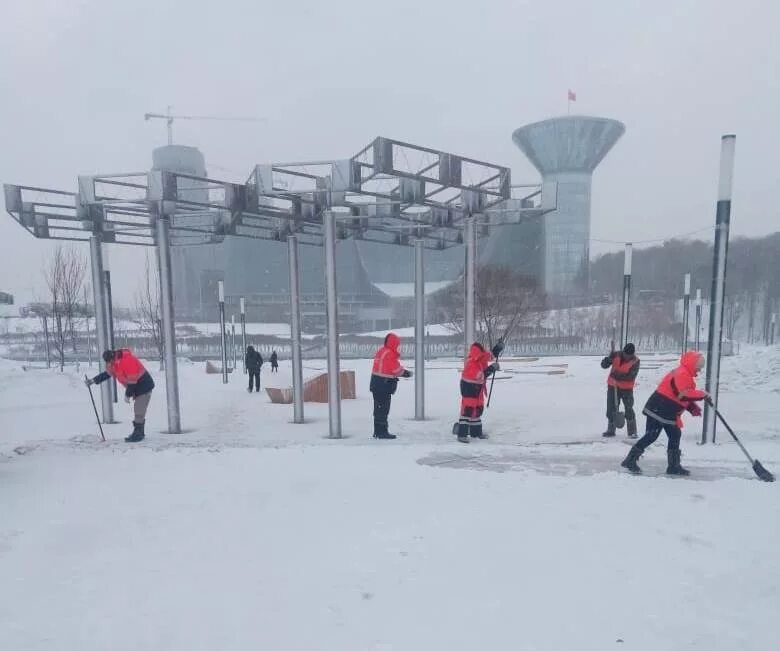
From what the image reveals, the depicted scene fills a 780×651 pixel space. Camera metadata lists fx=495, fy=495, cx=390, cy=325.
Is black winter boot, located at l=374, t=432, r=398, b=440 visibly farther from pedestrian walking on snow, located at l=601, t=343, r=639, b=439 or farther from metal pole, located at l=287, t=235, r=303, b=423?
pedestrian walking on snow, located at l=601, t=343, r=639, b=439

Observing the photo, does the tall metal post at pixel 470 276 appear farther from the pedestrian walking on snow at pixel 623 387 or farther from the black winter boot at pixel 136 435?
the black winter boot at pixel 136 435

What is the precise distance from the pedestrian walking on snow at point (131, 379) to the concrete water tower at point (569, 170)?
77151 millimetres

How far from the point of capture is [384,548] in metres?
3.76

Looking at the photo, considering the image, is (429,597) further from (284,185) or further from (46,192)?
(46,192)

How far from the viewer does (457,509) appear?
443 centimetres

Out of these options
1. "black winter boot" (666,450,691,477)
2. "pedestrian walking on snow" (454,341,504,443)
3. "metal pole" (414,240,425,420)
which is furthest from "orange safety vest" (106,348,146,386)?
"black winter boot" (666,450,691,477)

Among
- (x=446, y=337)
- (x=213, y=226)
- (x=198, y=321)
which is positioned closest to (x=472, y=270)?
(x=213, y=226)

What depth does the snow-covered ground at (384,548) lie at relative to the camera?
288 cm

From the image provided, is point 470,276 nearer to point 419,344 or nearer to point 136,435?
point 419,344

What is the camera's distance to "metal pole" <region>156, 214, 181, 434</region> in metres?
7.98

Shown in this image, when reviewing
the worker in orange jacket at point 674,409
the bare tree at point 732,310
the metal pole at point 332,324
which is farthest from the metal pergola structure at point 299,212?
the bare tree at point 732,310

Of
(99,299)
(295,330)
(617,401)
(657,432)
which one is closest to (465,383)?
(617,401)

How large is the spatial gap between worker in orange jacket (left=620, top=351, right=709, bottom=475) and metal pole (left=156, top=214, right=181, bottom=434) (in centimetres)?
680

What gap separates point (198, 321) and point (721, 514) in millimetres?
72008
